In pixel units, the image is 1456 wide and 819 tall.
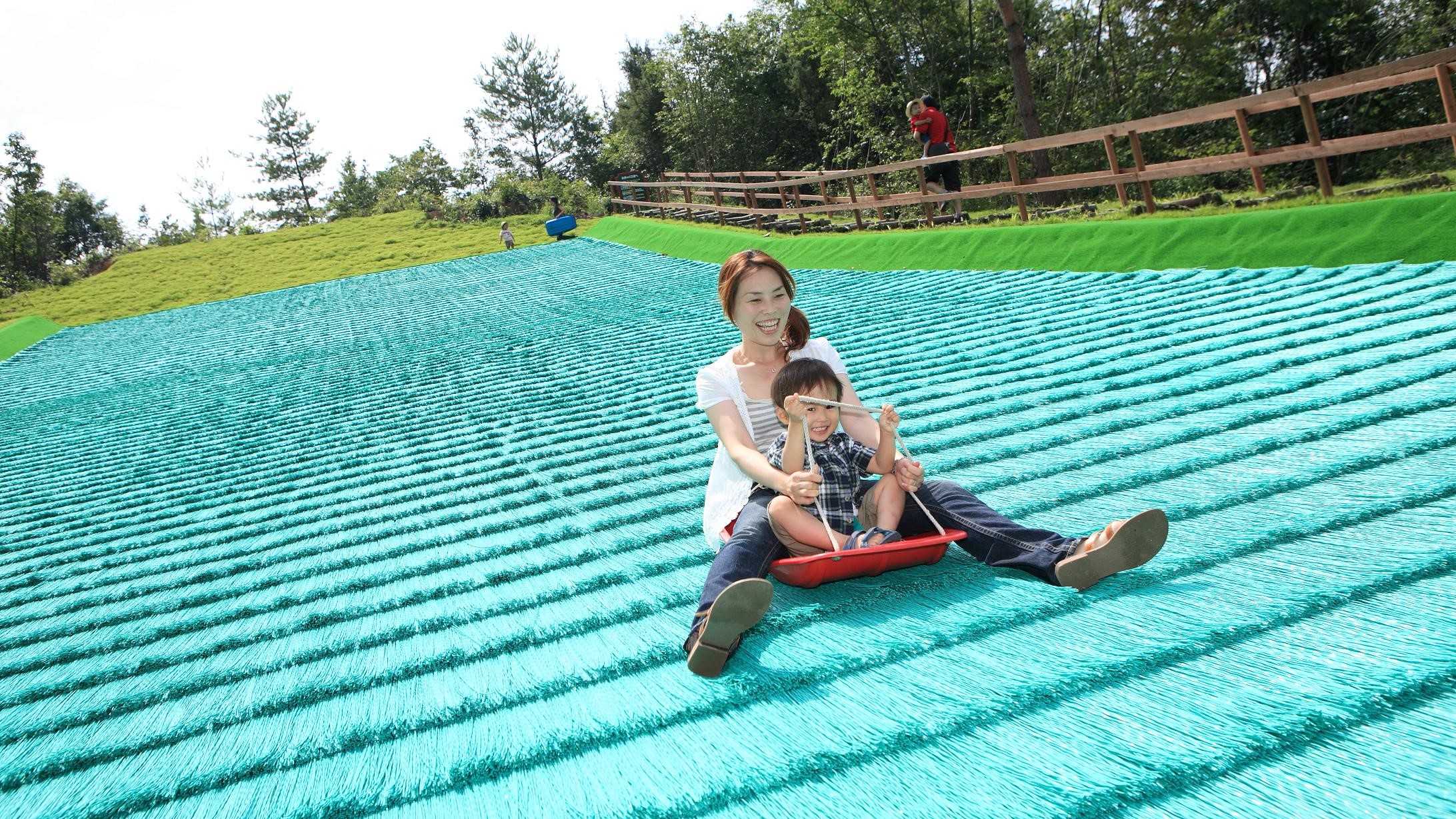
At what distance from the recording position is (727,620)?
2.23 metres

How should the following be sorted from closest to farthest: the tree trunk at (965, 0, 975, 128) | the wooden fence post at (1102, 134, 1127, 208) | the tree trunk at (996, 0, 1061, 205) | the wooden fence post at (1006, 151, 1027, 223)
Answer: the wooden fence post at (1102, 134, 1127, 208), the wooden fence post at (1006, 151, 1027, 223), the tree trunk at (996, 0, 1061, 205), the tree trunk at (965, 0, 975, 128)

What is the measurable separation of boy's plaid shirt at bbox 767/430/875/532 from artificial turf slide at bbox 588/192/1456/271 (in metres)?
4.45

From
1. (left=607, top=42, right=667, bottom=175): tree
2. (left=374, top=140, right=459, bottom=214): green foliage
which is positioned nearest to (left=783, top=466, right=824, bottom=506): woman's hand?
(left=374, top=140, right=459, bottom=214): green foliage

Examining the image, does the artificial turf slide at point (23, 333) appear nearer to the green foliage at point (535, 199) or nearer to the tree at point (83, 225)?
the green foliage at point (535, 199)

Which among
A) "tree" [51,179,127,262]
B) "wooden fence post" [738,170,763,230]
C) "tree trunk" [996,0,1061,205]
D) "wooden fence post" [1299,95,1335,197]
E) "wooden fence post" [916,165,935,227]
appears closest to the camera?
"wooden fence post" [1299,95,1335,197]

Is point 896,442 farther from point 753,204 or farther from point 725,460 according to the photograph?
point 753,204

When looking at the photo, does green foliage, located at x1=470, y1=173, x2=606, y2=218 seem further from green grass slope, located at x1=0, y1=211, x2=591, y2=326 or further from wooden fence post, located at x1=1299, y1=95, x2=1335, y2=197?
wooden fence post, located at x1=1299, y1=95, x2=1335, y2=197

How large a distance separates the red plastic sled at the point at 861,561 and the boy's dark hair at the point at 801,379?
0.45 metres

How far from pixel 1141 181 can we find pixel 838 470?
691 cm

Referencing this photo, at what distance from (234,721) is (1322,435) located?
10.2ft


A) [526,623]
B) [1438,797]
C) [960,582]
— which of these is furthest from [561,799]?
[1438,797]

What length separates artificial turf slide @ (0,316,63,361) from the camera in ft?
50.2

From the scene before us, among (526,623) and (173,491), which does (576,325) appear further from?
(526,623)

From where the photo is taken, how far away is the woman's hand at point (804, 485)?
2457 millimetres
